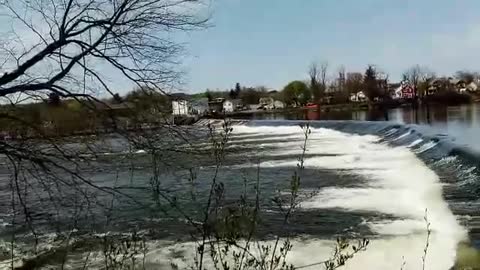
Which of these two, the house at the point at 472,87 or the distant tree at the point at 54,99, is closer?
the distant tree at the point at 54,99

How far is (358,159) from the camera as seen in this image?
21.8m

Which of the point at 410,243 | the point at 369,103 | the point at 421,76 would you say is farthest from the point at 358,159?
the point at 421,76

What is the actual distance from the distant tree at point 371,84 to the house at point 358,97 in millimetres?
781

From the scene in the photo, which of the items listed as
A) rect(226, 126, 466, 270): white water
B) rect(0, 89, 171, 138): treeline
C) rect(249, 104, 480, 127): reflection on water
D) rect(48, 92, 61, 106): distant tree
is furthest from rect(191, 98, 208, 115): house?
rect(249, 104, 480, 127): reflection on water

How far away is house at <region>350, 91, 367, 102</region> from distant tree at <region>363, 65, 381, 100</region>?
0.78 meters

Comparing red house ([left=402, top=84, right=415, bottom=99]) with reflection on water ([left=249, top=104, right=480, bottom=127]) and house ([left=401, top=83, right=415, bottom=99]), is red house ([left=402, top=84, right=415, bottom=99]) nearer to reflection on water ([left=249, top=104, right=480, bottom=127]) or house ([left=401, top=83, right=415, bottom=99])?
house ([left=401, top=83, right=415, bottom=99])

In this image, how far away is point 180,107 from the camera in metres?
3.81

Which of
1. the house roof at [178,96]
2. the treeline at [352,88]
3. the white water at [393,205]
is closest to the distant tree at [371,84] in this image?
the treeline at [352,88]

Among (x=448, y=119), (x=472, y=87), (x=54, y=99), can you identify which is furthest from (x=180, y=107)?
(x=472, y=87)

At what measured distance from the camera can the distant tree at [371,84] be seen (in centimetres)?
9381

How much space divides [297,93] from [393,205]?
93.9 m

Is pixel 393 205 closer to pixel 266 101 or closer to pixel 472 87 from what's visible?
pixel 472 87

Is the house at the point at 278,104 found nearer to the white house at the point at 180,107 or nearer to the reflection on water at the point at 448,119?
the reflection on water at the point at 448,119

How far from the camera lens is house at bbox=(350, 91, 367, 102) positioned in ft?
313
